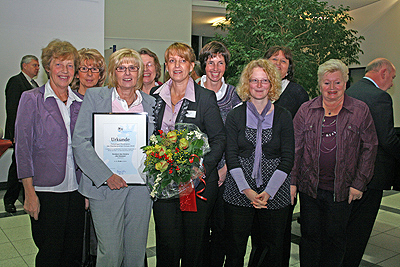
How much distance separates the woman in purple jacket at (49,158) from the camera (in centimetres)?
232

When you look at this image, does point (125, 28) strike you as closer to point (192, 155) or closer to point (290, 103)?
point (290, 103)

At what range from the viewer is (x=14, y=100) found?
17.0ft

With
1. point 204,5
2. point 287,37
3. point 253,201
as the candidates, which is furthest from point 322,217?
point 204,5

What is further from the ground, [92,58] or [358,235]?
[92,58]

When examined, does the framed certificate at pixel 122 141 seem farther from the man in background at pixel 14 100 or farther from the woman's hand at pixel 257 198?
the man in background at pixel 14 100

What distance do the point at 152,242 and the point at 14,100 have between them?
3112 millimetres

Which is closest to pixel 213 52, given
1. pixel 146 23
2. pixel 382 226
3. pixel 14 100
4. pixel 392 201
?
pixel 382 226

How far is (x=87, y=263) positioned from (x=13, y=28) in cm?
474

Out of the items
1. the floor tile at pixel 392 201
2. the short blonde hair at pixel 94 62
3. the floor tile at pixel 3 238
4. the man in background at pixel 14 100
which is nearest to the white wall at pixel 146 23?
the man in background at pixel 14 100

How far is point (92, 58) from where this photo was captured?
3.00 m

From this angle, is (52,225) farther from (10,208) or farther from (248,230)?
(10,208)

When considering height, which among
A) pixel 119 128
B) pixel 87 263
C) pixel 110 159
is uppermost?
pixel 119 128

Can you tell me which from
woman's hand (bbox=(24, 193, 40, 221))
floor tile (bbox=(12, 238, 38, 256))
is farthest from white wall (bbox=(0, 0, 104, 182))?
woman's hand (bbox=(24, 193, 40, 221))

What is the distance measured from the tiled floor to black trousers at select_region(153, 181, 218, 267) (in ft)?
3.83
